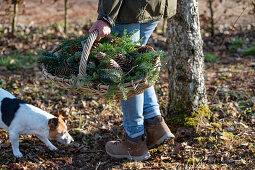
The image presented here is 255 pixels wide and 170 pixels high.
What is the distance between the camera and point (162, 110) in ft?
13.3

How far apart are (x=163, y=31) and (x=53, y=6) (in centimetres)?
456

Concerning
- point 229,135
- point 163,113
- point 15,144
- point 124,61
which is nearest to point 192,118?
point 229,135

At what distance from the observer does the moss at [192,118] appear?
340cm

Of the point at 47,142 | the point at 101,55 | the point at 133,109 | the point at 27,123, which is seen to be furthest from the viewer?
the point at 47,142

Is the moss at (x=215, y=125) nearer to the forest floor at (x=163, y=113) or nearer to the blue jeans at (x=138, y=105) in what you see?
the forest floor at (x=163, y=113)

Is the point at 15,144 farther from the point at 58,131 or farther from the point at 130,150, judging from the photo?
the point at 130,150

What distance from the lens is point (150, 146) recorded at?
3.16 meters

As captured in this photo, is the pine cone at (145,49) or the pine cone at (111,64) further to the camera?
the pine cone at (145,49)

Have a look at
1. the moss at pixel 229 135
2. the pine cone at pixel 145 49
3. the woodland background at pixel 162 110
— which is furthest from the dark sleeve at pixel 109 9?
the moss at pixel 229 135

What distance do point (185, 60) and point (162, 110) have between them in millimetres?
945

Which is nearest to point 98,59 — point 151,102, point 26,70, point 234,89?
point 151,102

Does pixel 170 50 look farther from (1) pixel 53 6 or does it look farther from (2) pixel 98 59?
(1) pixel 53 6

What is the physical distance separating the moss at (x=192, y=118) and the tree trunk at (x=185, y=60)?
0.04 m

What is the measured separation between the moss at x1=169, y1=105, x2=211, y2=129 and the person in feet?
1.39
